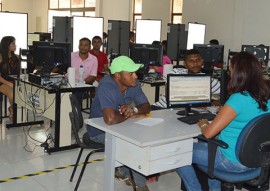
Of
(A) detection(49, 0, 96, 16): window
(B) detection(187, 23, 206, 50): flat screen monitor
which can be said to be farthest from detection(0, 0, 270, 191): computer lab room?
(A) detection(49, 0, 96, 16): window

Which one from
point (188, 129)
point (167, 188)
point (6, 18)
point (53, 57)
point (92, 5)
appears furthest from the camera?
point (92, 5)

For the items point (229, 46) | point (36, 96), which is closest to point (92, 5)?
point (229, 46)

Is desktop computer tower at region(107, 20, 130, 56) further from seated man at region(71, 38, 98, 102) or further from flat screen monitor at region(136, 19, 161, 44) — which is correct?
seated man at region(71, 38, 98, 102)

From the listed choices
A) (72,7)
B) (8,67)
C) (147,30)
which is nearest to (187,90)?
(8,67)

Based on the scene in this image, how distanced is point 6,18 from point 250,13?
16.5 ft

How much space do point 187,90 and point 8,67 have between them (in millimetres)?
3078

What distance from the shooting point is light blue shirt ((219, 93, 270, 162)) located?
2.27 meters

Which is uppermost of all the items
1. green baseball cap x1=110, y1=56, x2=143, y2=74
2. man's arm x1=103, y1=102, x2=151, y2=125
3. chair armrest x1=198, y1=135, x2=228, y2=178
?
green baseball cap x1=110, y1=56, x2=143, y2=74

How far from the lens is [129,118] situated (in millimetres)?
2805

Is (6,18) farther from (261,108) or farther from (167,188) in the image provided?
(261,108)

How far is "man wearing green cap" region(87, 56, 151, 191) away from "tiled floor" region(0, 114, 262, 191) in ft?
1.12

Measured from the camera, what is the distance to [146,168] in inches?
A: 91.0

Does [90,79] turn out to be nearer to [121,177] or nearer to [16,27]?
[121,177]

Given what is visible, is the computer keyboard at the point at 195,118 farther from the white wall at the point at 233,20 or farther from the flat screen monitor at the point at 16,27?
the white wall at the point at 233,20
